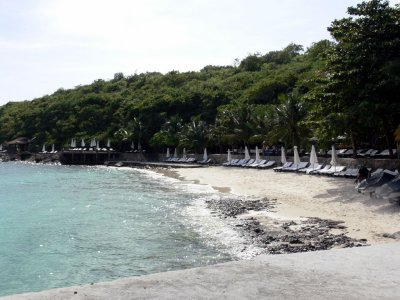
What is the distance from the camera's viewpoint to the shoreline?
39.7 ft

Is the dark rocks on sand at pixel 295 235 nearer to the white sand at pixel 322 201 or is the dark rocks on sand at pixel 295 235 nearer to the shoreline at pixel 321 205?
the shoreline at pixel 321 205

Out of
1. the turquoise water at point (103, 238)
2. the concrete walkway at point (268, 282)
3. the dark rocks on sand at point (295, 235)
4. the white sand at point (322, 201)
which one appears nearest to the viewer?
the concrete walkway at point (268, 282)

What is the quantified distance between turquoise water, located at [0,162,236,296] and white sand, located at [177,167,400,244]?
272 centimetres

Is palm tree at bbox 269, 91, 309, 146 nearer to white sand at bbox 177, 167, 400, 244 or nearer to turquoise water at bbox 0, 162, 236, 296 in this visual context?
white sand at bbox 177, 167, 400, 244

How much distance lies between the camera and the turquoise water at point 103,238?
421 inches

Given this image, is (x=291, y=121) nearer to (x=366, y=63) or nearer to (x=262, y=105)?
(x=366, y=63)

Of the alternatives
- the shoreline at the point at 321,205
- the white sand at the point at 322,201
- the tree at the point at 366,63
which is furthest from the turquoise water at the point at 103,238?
the tree at the point at 366,63

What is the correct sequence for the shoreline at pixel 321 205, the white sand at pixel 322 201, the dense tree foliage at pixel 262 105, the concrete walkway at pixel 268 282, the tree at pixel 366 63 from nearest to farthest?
1. the concrete walkway at pixel 268 282
2. the shoreline at pixel 321 205
3. the white sand at pixel 322 201
4. the tree at pixel 366 63
5. the dense tree foliage at pixel 262 105

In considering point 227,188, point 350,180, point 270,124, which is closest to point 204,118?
point 270,124

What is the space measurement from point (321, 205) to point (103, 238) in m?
8.07

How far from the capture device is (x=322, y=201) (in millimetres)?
17641

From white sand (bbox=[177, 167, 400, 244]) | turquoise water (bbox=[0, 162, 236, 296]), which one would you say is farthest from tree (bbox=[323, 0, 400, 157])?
turquoise water (bbox=[0, 162, 236, 296])

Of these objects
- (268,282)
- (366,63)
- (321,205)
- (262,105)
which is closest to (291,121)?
(366,63)

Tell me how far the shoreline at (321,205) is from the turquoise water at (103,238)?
2130mm
